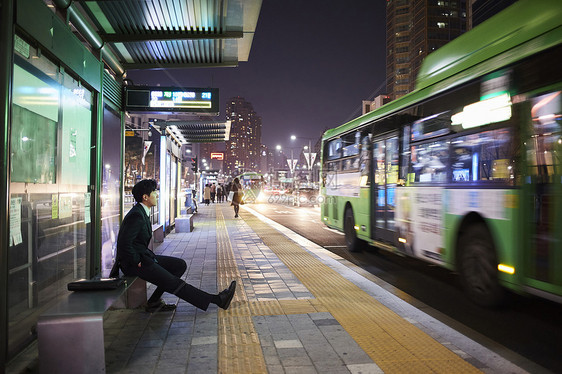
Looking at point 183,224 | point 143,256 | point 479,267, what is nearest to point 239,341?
point 143,256

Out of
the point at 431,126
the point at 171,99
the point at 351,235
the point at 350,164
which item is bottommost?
the point at 351,235

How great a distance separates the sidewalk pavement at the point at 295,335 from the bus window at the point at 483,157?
1.95m

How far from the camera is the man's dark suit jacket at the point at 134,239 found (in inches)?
186

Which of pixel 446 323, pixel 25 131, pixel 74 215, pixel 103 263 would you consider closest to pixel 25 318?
pixel 74 215

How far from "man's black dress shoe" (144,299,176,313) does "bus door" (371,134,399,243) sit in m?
4.72

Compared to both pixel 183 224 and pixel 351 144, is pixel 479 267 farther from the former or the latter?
pixel 183 224

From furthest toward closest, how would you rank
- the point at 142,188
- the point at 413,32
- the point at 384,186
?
the point at 413,32
the point at 384,186
the point at 142,188

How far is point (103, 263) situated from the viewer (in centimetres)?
685

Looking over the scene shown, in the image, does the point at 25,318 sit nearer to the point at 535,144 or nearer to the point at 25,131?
the point at 25,131

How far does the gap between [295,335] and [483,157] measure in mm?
3390

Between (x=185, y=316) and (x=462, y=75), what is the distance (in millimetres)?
5056

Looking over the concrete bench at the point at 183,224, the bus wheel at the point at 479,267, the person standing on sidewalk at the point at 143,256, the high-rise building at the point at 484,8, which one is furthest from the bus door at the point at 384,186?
the high-rise building at the point at 484,8

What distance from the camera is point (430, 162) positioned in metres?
7.16

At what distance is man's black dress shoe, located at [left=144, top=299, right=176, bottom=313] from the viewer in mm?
5363
